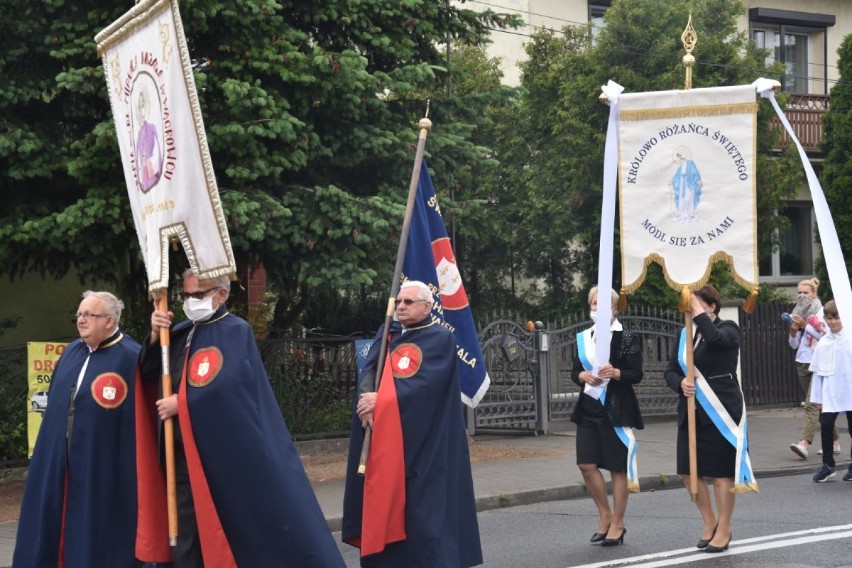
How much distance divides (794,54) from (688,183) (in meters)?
21.1

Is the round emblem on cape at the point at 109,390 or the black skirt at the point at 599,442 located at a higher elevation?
the round emblem on cape at the point at 109,390

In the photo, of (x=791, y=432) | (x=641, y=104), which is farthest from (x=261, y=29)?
(x=791, y=432)

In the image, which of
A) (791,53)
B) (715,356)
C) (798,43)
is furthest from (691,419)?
(798,43)

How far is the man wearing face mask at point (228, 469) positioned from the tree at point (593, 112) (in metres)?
14.9

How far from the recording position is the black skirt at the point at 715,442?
8961 millimetres

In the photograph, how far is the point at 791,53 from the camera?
29078 millimetres

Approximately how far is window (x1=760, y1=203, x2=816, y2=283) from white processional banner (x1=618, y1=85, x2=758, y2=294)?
64.9ft

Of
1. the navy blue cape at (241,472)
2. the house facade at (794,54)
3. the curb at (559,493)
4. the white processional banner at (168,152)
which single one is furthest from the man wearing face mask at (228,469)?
the house facade at (794,54)

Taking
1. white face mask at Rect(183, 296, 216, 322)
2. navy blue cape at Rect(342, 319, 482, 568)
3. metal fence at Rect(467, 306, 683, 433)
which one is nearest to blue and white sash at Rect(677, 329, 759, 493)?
navy blue cape at Rect(342, 319, 482, 568)

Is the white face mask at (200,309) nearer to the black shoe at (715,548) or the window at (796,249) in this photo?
the black shoe at (715,548)

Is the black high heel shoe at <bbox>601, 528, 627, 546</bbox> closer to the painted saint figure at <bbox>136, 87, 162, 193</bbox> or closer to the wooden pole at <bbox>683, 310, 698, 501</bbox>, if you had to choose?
the wooden pole at <bbox>683, 310, 698, 501</bbox>

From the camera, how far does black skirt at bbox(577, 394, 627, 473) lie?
364 inches

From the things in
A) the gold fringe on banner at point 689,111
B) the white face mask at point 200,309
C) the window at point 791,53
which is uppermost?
the window at point 791,53

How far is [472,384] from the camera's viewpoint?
8.65 metres
